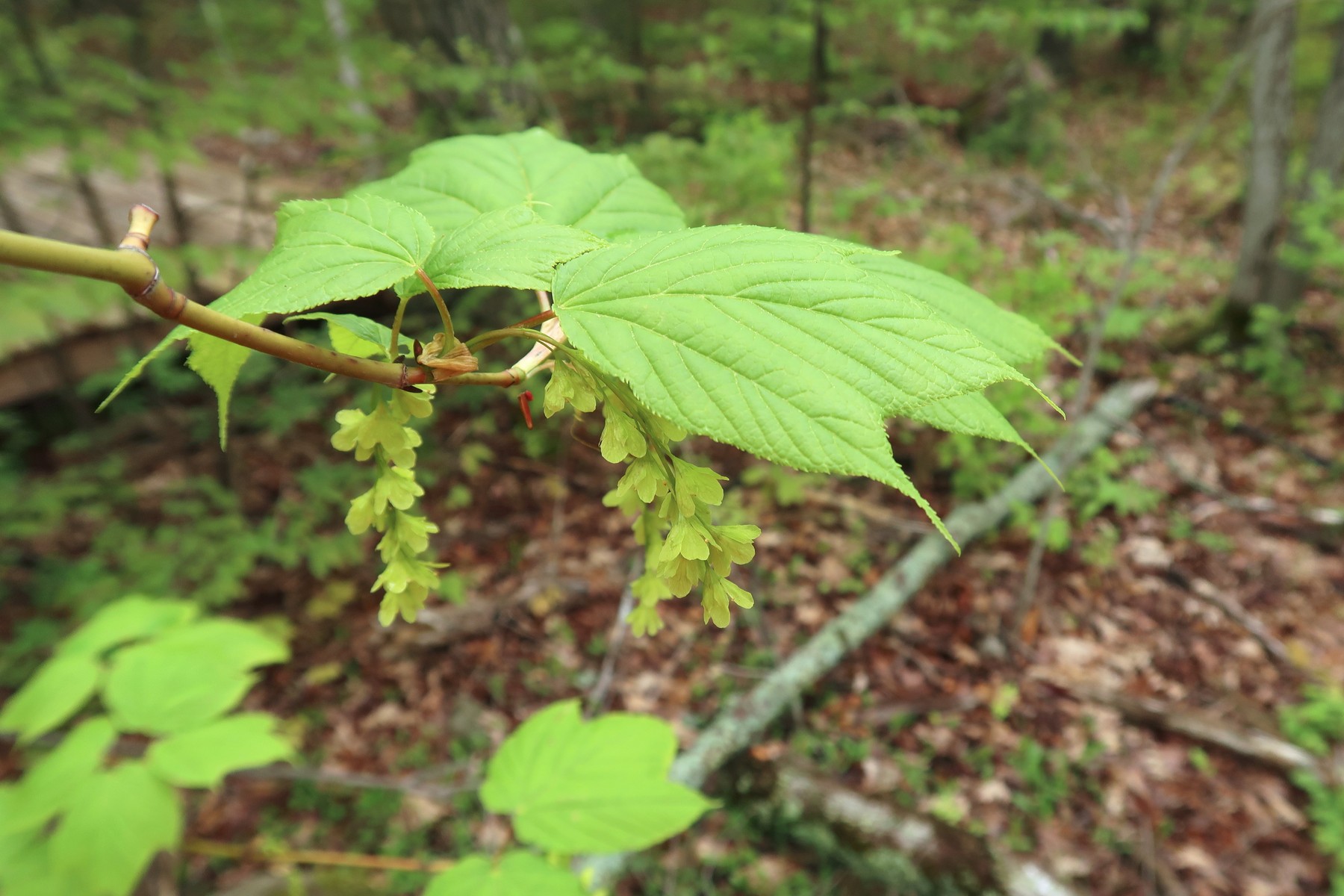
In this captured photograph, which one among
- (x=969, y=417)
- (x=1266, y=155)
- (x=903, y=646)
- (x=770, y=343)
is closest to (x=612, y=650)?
(x=903, y=646)

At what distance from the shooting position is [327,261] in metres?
0.75

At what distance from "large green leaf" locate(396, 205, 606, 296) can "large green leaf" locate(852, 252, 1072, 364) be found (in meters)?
0.42

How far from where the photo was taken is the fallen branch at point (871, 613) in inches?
137

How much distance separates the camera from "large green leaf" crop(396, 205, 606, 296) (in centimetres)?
70

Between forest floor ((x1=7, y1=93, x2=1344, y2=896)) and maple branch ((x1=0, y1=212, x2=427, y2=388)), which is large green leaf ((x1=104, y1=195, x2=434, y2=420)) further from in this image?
forest floor ((x1=7, y1=93, x2=1344, y2=896))

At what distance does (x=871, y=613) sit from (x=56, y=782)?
12.1 feet

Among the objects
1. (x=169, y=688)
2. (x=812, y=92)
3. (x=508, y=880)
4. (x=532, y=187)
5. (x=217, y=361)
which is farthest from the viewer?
(x=812, y=92)

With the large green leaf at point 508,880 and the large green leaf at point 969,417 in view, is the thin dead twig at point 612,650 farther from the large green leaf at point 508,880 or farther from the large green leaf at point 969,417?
the large green leaf at point 969,417

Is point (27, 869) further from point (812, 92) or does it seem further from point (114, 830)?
point (812, 92)

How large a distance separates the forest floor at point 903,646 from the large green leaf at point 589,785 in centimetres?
194

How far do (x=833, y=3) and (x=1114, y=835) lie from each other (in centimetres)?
549

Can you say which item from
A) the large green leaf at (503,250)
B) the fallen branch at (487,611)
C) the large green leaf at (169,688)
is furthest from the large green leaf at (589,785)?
the fallen branch at (487,611)

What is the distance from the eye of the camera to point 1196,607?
4344 mm

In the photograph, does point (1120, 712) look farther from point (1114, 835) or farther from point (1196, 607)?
point (1196, 607)
